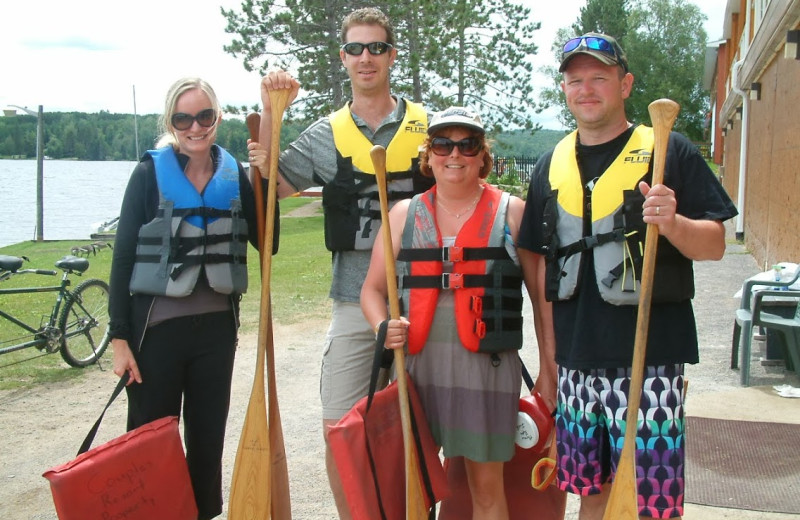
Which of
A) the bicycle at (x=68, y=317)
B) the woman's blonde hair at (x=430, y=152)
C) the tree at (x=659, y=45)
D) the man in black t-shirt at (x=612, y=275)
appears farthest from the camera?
the tree at (x=659, y=45)

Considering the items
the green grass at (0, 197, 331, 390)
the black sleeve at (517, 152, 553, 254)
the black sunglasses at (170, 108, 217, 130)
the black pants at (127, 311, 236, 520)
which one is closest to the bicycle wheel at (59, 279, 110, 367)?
the green grass at (0, 197, 331, 390)

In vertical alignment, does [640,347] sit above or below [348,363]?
above

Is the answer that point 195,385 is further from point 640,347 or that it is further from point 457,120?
point 640,347

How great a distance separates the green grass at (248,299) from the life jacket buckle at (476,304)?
4959 millimetres

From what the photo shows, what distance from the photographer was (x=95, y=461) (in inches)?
109

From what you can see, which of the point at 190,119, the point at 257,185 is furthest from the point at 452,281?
the point at 190,119

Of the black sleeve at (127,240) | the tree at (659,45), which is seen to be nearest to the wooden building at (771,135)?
the black sleeve at (127,240)

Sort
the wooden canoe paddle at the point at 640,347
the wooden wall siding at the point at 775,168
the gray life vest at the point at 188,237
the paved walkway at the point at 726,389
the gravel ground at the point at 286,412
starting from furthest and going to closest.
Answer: the wooden wall siding at the point at 775,168, the gravel ground at the point at 286,412, the paved walkway at the point at 726,389, the gray life vest at the point at 188,237, the wooden canoe paddle at the point at 640,347

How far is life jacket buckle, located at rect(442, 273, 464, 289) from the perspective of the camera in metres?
2.80

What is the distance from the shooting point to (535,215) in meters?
2.84

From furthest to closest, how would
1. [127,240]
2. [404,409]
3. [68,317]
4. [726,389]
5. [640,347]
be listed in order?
1. [68,317]
2. [726,389]
3. [127,240]
4. [404,409]
5. [640,347]

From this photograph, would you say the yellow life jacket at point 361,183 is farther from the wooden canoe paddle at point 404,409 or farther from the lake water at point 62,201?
the lake water at point 62,201

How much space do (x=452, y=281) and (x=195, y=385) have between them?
119cm

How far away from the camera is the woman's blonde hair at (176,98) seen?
10.0 feet
